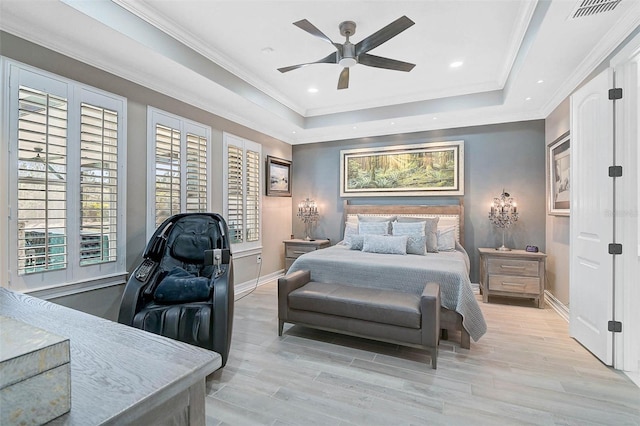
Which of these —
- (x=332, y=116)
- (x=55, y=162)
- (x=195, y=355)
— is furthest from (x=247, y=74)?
(x=195, y=355)

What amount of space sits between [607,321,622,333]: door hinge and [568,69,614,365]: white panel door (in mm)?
32

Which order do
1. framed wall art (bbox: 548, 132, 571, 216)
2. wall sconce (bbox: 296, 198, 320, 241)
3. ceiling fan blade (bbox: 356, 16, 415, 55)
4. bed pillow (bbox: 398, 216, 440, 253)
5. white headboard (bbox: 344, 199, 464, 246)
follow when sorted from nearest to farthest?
ceiling fan blade (bbox: 356, 16, 415, 55) < framed wall art (bbox: 548, 132, 571, 216) < bed pillow (bbox: 398, 216, 440, 253) < white headboard (bbox: 344, 199, 464, 246) < wall sconce (bbox: 296, 198, 320, 241)

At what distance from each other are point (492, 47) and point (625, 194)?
1.88 metres

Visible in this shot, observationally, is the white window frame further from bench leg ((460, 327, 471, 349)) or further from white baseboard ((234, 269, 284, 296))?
bench leg ((460, 327, 471, 349))

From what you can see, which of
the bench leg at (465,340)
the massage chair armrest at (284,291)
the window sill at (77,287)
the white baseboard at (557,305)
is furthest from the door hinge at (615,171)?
the window sill at (77,287)

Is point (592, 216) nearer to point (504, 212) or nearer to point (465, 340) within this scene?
point (465, 340)

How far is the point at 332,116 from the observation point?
5.12 meters

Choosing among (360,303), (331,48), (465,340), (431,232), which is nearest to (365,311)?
(360,303)

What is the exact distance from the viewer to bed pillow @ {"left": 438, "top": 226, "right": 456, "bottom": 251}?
14.2ft

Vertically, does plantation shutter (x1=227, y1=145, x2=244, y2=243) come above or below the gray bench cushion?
above

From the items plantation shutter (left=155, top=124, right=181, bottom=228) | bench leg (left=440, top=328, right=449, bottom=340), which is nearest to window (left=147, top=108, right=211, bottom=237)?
plantation shutter (left=155, top=124, right=181, bottom=228)

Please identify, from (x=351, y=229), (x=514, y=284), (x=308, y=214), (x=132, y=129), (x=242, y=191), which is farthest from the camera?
(x=308, y=214)

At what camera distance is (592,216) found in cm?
265

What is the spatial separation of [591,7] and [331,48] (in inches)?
83.3
